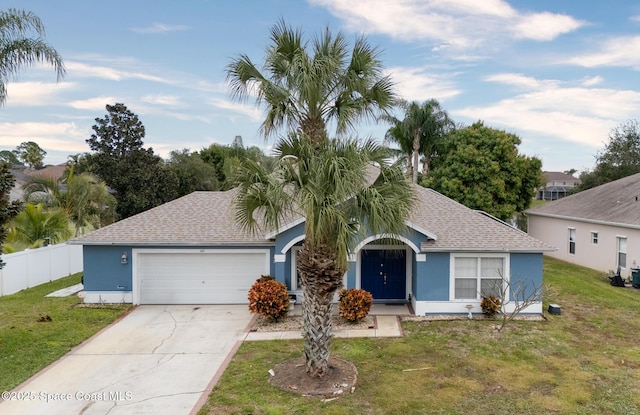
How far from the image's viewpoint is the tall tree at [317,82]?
842cm

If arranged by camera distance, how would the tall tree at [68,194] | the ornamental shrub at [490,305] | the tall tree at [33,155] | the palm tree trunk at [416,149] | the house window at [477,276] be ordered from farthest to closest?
the tall tree at [33,155] < the palm tree trunk at [416,149] < the tall tree at [68,194] < the house window at [477,276] < the ornamental shrub at [490,305]

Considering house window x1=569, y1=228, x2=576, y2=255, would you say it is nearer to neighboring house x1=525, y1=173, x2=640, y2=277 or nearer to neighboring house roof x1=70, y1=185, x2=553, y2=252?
neighboring house x1=525, y1=173, x2=640, y2=277

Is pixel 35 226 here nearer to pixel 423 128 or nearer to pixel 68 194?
pixel 68 194

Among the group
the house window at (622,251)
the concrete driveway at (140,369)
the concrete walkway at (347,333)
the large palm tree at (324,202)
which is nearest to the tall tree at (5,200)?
the concrete driveway at (140,369)

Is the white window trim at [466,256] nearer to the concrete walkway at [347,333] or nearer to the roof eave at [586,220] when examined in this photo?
the concrete walkway at [347,333]

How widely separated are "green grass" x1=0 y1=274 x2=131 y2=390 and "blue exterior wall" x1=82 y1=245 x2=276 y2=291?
84 centimetres

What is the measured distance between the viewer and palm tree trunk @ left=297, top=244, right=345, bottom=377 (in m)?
8.38

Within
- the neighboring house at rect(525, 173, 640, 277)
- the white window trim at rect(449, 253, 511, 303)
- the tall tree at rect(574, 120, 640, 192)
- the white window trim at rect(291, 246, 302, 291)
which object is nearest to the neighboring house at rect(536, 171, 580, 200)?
the tall tree at rect(574, 120, 640, 192)

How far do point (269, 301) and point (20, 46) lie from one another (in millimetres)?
9984

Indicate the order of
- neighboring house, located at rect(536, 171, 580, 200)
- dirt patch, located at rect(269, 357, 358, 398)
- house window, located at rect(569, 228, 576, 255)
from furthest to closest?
neighboring house, located at rect(536, 171, 580, 200)
house window, located at rect(569, 228, 576, 255)
dirt patch, located at rect(269, 357, 358, 398)

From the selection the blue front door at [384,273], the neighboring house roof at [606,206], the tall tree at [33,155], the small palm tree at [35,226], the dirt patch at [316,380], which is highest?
the tall tree at [33,155]

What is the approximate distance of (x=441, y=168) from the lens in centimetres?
2891

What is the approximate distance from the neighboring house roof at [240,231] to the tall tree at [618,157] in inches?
1184

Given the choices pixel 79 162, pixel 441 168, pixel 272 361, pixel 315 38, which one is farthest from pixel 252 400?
pixel 79 162
